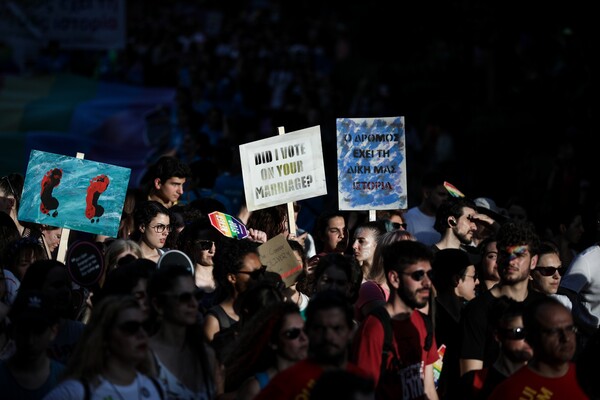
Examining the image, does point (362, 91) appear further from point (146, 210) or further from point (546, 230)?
point (146, 210)

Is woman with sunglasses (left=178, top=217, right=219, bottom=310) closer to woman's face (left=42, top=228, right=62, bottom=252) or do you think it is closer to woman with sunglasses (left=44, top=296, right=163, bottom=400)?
woman's face (left=42, top=228, right=62, bottom=252)

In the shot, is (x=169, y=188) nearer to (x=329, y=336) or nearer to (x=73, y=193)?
(x=73, y=193)

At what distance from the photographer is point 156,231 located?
9.07m

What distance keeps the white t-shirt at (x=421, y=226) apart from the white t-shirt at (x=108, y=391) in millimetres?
5175

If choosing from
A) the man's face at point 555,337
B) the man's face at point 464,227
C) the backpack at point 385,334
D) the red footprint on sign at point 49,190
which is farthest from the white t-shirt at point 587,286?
the red footprint on sign at point 49,190

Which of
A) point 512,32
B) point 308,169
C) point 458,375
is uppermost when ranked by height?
point 512,32

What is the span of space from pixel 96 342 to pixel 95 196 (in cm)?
338

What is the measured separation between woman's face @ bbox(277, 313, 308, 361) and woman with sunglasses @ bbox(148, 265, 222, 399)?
0.39m

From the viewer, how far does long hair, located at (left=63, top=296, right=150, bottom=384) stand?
579 centimetres

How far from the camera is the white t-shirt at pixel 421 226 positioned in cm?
1088

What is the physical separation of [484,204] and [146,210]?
3.38m

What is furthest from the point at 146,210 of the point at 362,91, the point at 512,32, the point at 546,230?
the point at 362,91

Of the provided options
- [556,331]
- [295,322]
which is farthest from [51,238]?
[556,331]

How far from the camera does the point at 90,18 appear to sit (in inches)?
794
